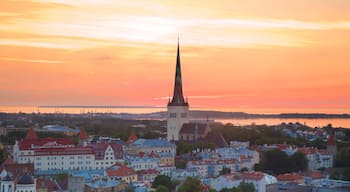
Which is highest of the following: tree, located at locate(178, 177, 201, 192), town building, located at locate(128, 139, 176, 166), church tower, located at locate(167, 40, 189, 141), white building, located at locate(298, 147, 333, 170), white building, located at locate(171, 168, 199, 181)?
church tower, located at locate(167, 40, 189, 141)

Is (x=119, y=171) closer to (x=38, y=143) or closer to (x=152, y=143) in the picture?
(x=38, y=143)

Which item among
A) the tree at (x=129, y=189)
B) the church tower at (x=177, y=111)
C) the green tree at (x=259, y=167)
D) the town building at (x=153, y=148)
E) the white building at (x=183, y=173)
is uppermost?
the church tower at (x=177, y=111)

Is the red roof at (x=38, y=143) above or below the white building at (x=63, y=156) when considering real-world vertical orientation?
above

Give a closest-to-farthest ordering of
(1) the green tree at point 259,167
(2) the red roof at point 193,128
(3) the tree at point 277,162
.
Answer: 1. (3) the tree at point 277,162
2. (1) the green tree at point 259,167
3. (2) the red roof at point 193,128

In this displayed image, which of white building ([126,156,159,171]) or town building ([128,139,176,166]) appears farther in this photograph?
town building ([128,139,176,166])

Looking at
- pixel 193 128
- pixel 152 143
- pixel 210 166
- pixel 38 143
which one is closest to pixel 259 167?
pixel 210 166

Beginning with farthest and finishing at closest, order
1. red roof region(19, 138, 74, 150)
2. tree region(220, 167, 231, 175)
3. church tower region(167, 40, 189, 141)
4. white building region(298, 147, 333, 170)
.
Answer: church tower region(167, 40, 189, 141), white building region(298, 147, 333, 170), tree region(220, 167, 231, 175), red roof region(19, 138, 74, 150)

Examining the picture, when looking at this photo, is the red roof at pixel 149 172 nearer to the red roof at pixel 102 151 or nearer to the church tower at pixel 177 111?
the red roof at pixel 102 151

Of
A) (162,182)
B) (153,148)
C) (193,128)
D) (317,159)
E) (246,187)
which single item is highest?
(193,128)

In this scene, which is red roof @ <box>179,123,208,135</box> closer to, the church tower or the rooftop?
the church tower

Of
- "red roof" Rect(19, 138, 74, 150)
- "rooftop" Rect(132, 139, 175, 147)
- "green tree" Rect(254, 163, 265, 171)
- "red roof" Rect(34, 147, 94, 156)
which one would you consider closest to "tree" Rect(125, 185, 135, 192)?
"red roof" Rect(34, 147, 94, 156)

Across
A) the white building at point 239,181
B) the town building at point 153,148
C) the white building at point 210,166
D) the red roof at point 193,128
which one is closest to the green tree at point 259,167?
the white building at point 210,166
